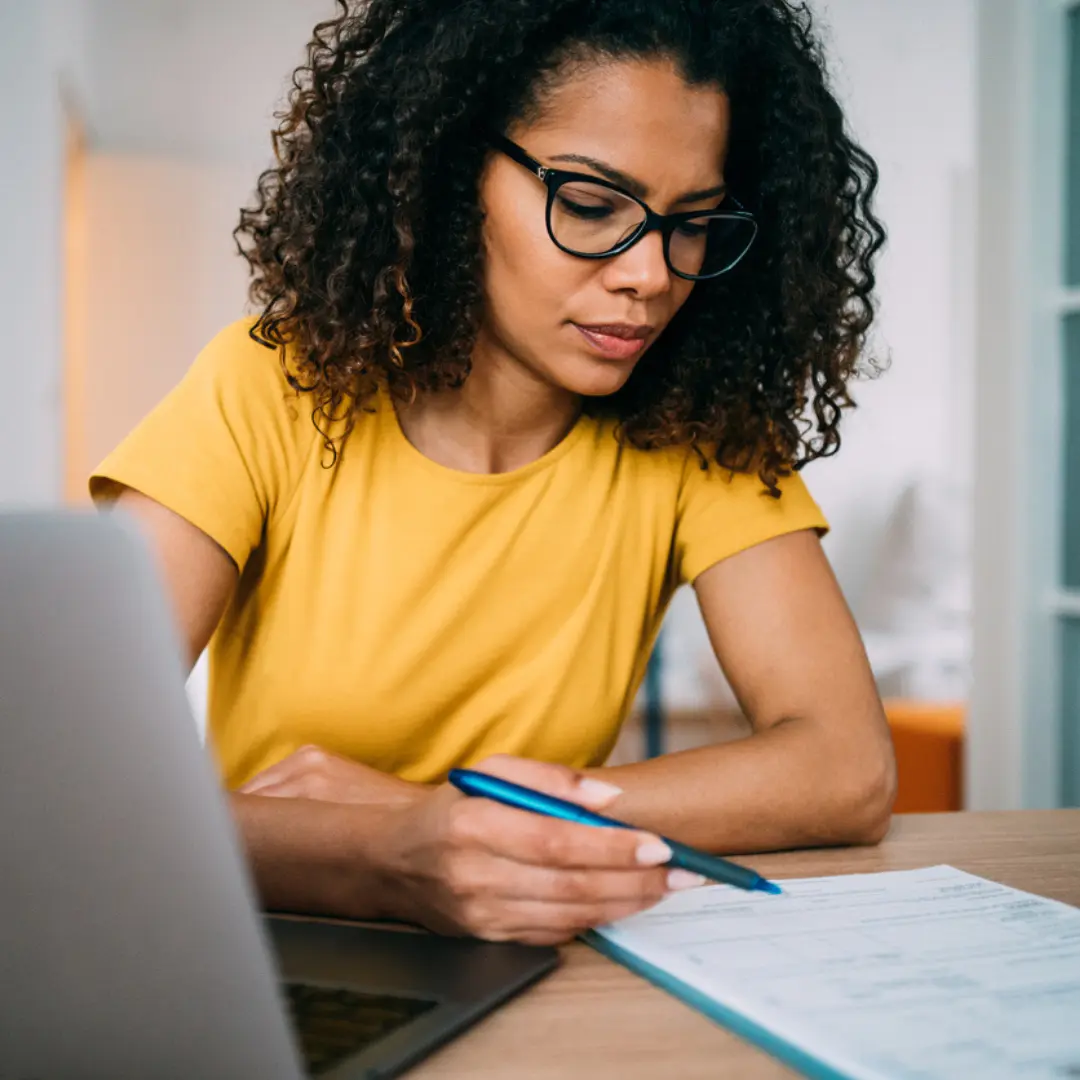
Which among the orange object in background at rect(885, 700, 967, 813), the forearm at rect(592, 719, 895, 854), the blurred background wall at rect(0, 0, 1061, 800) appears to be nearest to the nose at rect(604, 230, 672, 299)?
the forearm at rect(592, 719, 895, 854)

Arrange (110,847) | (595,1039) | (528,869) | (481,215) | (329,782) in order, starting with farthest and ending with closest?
(481,215) < (329,782) < (528,869) < (595,1039) < (110,847)

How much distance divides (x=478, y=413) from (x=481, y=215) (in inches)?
8.1

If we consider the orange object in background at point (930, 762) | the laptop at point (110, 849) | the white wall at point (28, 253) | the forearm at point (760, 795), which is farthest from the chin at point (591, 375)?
the white wall at point (28, 253)

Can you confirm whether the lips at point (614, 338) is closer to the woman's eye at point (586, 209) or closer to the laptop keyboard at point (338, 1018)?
the woman's eye at point (586, 209)

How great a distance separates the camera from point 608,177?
42.9 inches

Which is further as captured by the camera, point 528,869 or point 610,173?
point 610,173

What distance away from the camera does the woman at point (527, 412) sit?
110 centimetres

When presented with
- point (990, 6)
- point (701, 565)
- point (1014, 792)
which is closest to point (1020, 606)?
point (1014, 792)

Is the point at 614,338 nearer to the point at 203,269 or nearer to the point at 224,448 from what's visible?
the point at 224,448

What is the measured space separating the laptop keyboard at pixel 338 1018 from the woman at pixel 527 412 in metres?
0.34

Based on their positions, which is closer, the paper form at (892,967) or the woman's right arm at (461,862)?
the paper form at (892,967)

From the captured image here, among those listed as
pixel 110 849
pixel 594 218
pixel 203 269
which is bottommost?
pixel 110 849

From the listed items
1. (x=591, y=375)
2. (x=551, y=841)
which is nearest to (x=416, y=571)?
(x=591, y=375)

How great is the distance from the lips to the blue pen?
0.56m
